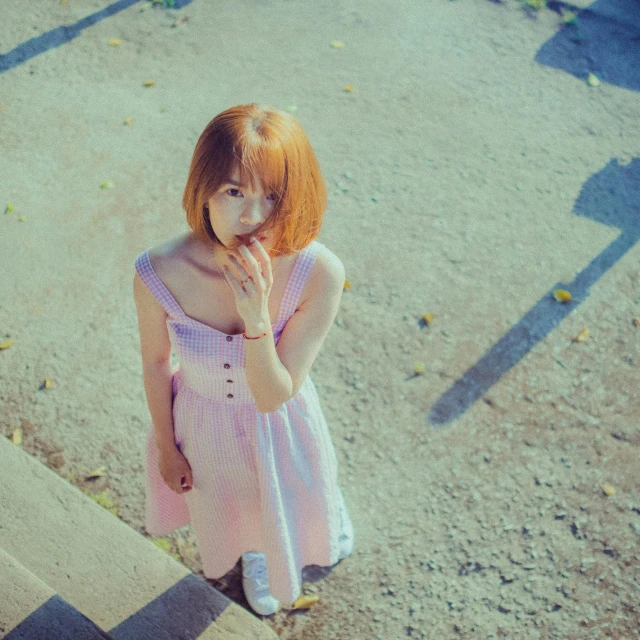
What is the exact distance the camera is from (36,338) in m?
3.85

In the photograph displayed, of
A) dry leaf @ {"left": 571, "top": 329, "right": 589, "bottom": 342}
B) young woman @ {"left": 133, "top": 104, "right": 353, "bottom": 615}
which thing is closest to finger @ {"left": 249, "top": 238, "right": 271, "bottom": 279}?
young woman @ {"left": 133, "top": 104, "right": 353, "bottom": 615}

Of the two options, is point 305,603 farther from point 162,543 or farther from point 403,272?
point 403,272

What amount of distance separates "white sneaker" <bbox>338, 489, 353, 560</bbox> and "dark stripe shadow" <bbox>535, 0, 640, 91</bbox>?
4.67m

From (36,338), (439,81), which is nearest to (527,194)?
(439,81)

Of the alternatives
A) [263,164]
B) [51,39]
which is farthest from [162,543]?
[51,39]

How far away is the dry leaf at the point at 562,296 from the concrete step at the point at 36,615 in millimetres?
3216

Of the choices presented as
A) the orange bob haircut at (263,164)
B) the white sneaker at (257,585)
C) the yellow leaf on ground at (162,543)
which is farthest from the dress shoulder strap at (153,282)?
the yellow leaf on ground at (162,543)

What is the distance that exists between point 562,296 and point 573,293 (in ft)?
0.34

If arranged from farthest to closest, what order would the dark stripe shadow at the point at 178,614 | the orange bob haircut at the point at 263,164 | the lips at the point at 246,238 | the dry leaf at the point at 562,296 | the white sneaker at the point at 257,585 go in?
1. the dry leaf at the point at 562,296
2. the white sneaker at the point at 257,585
3. the dark stripe shadow at the point at 178,614
4. the lips at the point at 246,238
5. the orange bob haircut at the point at 263,164

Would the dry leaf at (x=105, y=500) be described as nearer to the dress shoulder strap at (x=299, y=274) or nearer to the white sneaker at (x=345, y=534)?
the white sneaker at (x=345, y=534)

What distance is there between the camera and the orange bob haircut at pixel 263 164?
165 centimetres

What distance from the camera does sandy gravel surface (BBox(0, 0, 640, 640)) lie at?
10.3ft

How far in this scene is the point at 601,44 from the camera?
607 centimetres

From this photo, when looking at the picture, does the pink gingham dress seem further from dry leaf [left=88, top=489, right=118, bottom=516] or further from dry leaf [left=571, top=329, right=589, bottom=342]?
dry leaf [left=571, top=329, right=589, bottom=342]
